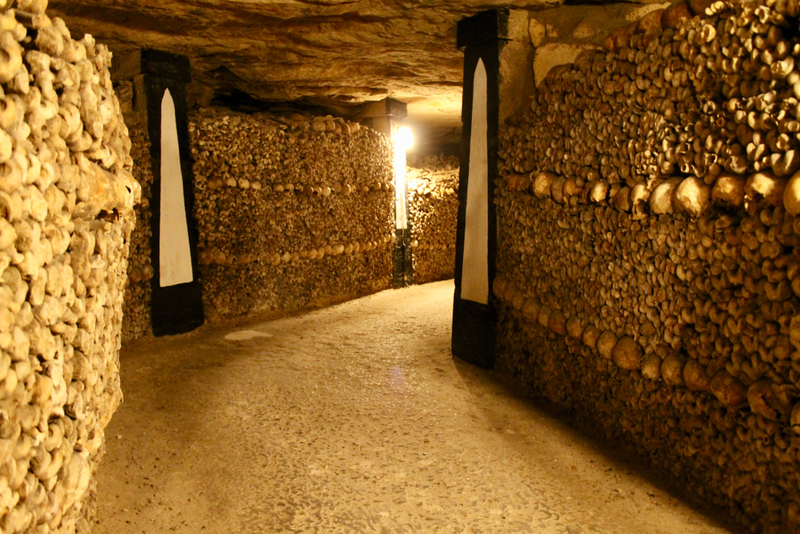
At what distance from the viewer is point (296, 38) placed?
4.63 m

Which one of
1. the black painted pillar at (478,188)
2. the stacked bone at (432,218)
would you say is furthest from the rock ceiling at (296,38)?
the stacked bone at (432,218)

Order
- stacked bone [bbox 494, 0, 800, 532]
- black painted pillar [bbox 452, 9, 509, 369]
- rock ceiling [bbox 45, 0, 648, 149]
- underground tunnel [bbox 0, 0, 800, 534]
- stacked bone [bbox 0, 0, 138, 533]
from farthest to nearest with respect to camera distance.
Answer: black painted pillar [bbox 452, 9, 509, 369] < rock ceiling [bbox 45, 0, 648, 149] < stacked bone [bbox 494, 0, 800, 532] < underground tunnel [bbox 0, 0, 800, 534] < stacked bone [bbox 0, 0, 138, 533]

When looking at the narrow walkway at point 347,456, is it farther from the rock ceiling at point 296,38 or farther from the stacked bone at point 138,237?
the rock ceiling at point 296,38

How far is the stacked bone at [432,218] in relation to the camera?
8.27m

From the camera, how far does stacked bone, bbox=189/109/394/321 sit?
5508 millimetres

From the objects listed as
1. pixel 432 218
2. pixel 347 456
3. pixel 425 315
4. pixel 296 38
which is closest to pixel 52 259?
pixel 347 456

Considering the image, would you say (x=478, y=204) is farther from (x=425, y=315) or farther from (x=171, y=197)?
(x=171, y=197)

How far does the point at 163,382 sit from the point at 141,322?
121cm

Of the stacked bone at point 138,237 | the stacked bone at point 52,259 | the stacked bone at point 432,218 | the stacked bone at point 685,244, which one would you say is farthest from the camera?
the stacked bone at point 432,218

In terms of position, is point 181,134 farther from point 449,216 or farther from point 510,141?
point 449,216

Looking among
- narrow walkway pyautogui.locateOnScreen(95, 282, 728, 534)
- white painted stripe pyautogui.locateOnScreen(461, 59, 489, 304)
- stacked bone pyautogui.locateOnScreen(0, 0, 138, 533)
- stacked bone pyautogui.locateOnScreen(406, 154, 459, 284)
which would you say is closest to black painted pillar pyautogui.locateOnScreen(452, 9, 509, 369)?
white painted stripe pyautogui.locateOnScreen(461, 59, 489, 304)

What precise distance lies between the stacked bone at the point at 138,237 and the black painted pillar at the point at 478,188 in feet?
8.01

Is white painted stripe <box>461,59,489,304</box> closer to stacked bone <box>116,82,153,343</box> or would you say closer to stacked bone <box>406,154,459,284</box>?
stacked bone <box>116,82,153,343</box>

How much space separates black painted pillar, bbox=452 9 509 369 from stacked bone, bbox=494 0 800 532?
1.95 feet
